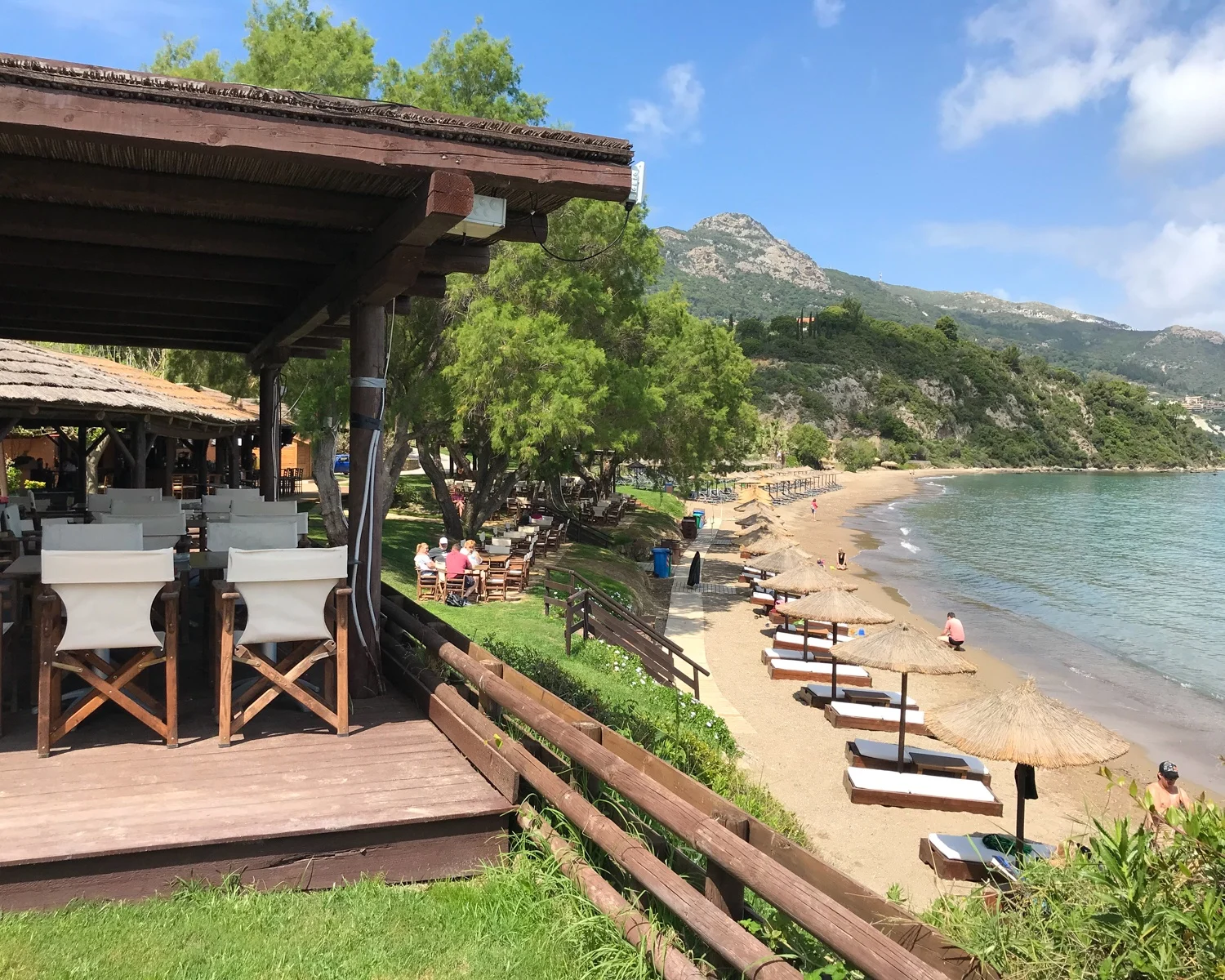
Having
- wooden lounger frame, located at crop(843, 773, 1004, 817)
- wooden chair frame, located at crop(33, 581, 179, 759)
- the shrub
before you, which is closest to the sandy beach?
wooden lounger frame, located at crop(843, 773, 1004, 817)

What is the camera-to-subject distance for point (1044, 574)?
35.1 m

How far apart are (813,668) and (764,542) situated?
13.2 m

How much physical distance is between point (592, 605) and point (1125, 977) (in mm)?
12208

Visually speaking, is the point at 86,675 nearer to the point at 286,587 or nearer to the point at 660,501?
the point at 286,587

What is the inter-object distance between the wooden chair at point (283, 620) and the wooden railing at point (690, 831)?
2.15ft

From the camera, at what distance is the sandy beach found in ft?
30.1

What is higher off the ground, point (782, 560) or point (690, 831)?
point (690, 831)

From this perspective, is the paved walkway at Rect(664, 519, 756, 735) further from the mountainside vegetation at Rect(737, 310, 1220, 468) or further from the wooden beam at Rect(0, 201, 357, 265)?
the mountainside vegetation at Rect(737, 310, 1220, 468)

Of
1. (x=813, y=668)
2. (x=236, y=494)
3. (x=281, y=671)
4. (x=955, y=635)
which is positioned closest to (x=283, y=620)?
(x=281, y=671)

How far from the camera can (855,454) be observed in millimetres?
112375

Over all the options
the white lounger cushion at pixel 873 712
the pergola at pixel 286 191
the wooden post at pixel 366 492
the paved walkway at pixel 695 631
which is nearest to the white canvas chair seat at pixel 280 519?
the wooden post at pixel 366 492

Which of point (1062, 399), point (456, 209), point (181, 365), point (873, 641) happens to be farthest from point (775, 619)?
point (1062, 399)

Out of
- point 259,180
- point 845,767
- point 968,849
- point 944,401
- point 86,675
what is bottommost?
point 845,767

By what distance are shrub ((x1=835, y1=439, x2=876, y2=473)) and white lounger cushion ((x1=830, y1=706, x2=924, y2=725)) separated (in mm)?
100569
